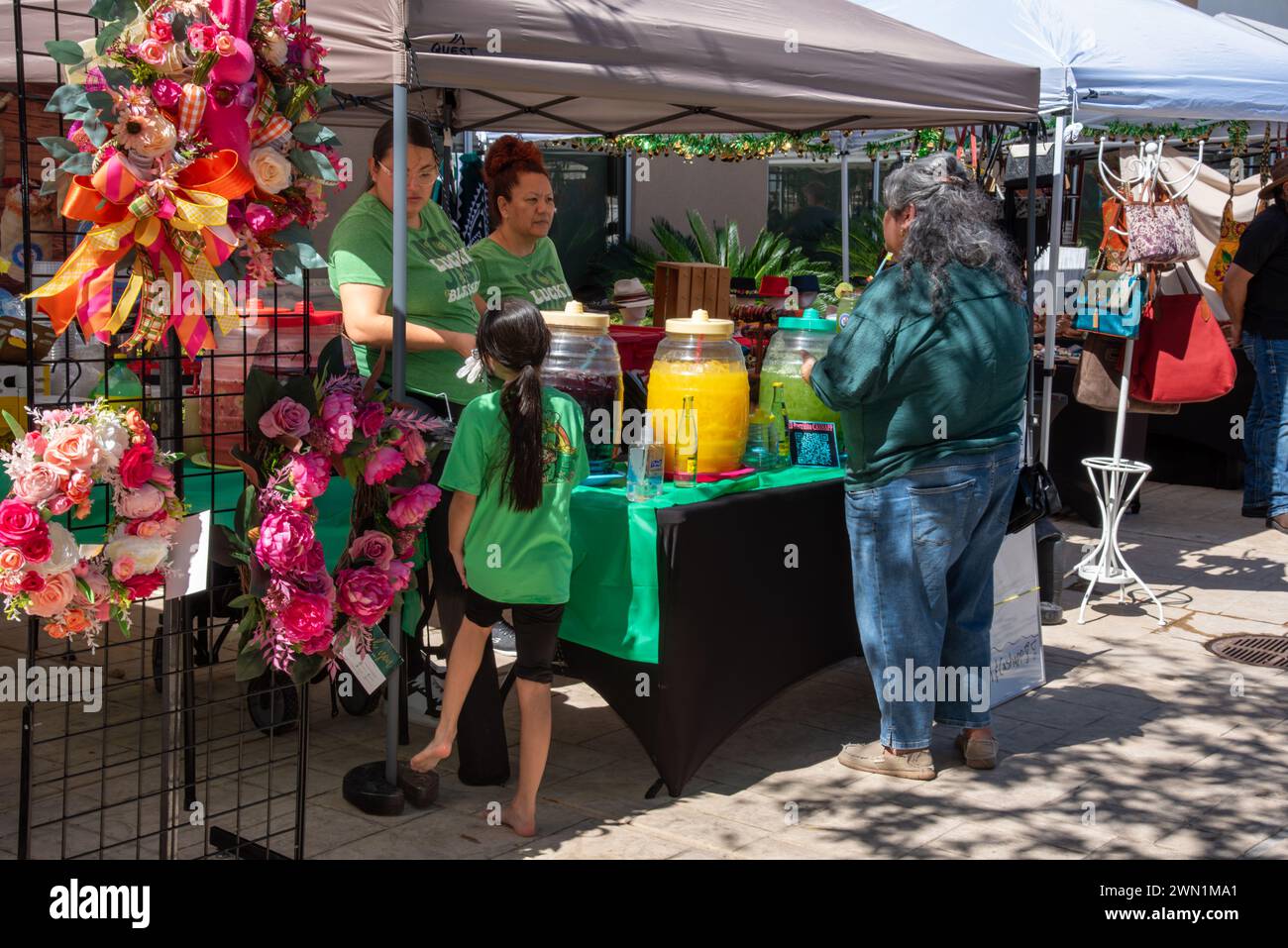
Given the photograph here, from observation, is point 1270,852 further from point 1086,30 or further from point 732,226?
point 732,226

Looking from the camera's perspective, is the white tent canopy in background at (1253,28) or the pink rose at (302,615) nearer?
the pink rose at (302,615)

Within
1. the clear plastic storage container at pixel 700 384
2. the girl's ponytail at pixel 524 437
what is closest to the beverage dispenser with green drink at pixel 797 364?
the clear plastic storage container at pixel 700 384

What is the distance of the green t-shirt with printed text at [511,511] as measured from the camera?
4031mm

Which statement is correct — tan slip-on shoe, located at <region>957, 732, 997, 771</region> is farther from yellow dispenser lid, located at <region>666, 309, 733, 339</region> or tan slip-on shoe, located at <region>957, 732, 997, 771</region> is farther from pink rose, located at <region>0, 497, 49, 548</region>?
pink rose, located at <region>0, 497, 49, 548</region>

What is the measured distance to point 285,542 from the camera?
10.3 ft

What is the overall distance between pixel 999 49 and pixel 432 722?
4.61m

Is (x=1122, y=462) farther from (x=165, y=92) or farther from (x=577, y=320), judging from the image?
(x=165, y=92)

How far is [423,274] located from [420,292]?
6cm

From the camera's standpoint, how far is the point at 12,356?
420 centimetres

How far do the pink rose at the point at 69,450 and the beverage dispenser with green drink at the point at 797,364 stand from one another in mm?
2718

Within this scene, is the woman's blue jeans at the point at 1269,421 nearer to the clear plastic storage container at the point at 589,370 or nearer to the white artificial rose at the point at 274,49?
the clear plastic storage container at the point at 589,370

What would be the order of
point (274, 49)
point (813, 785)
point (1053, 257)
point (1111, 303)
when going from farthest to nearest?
point (1111, 303) < point (1053, 257) < point (813, 785) < point (274, 49)

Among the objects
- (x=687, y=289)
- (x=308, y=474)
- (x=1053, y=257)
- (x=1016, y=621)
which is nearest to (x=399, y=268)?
(x=308, y=474)
